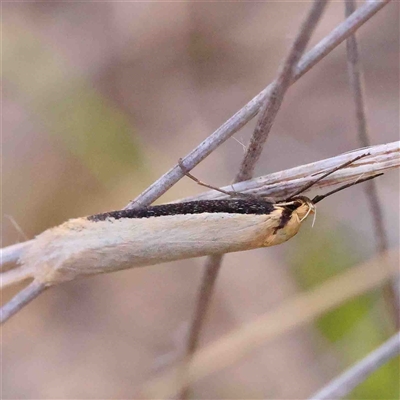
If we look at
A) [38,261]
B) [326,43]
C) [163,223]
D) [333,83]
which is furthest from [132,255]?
[333,83]

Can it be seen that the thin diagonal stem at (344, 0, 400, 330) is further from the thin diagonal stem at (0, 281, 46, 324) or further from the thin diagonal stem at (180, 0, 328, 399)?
the thin diagonal stem at (0, 281, 46, 324)

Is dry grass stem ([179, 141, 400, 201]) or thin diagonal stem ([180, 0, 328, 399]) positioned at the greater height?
thin diagonal stem ([180, 0, 328, 399])

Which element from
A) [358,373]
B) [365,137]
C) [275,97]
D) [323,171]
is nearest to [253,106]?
[275,97]

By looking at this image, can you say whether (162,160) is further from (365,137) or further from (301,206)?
(301,206)

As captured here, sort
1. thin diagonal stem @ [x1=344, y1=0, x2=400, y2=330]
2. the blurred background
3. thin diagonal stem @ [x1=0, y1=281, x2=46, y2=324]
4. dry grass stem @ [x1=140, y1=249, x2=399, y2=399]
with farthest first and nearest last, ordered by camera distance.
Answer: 1. the blurred background
2. dry grass stem @ [x1=140, y1=249, x2=399, y2=399]
3. thin diagonal stem @ [x1=344, y1=0, x2=400, y2=330]
4. thin diagonal stem @ [x1=0, y1=281, x2=46, y2=324]

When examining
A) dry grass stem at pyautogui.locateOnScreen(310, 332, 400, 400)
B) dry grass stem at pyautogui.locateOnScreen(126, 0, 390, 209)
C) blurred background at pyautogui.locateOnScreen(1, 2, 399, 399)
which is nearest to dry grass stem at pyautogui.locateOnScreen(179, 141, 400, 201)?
dry grass stem at pyautogui.locateOnScreen(126, 0, 390, 209)

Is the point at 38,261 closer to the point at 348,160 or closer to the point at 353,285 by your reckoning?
the point at 348,160

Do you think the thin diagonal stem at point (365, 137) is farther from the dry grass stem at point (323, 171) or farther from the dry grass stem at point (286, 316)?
the dry grass stem at point (323, 171)
